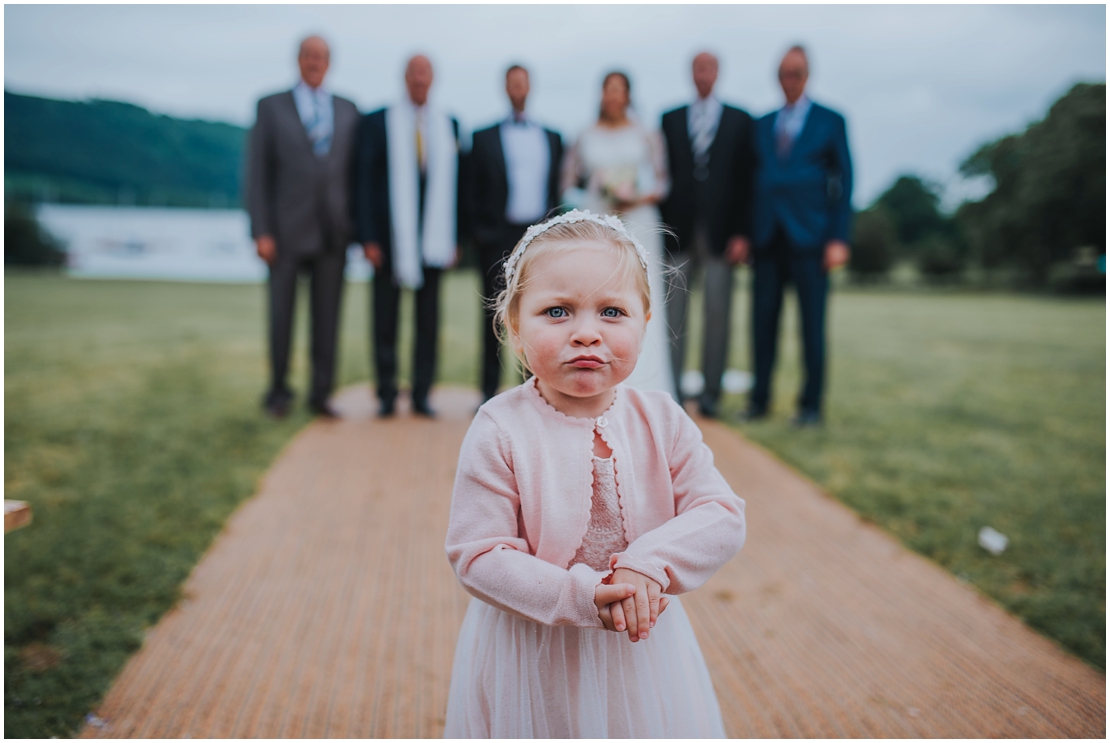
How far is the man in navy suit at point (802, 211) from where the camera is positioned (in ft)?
15.2

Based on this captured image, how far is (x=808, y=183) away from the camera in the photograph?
15.4 ft

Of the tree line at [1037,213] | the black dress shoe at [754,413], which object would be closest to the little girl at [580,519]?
the black dress shoe at [754,413]

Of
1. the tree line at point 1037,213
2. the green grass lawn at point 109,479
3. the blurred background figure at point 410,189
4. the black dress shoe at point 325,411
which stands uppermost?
the tree line at point 1037,213

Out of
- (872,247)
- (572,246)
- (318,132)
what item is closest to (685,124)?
(318,132)

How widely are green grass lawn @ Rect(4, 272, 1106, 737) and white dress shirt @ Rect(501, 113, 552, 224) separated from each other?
211cm

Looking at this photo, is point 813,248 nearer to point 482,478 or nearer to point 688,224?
point 688,224

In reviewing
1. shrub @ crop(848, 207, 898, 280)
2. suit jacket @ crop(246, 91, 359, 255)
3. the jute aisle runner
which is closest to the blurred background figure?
suit jacket @ crop(246, 91, 359, 255)

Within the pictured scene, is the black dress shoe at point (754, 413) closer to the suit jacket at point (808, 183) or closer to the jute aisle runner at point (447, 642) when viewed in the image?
the suit jacket at point (808, 183)

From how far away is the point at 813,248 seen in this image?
483 centimetres

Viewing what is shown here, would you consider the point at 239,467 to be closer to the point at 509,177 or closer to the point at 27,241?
the point at 509,177

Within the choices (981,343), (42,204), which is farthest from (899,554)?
(42,204)

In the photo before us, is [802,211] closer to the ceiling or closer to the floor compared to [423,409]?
closer to the ceiling

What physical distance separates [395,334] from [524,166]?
4.97 ft

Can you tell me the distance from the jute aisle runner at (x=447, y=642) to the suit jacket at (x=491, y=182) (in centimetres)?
191
